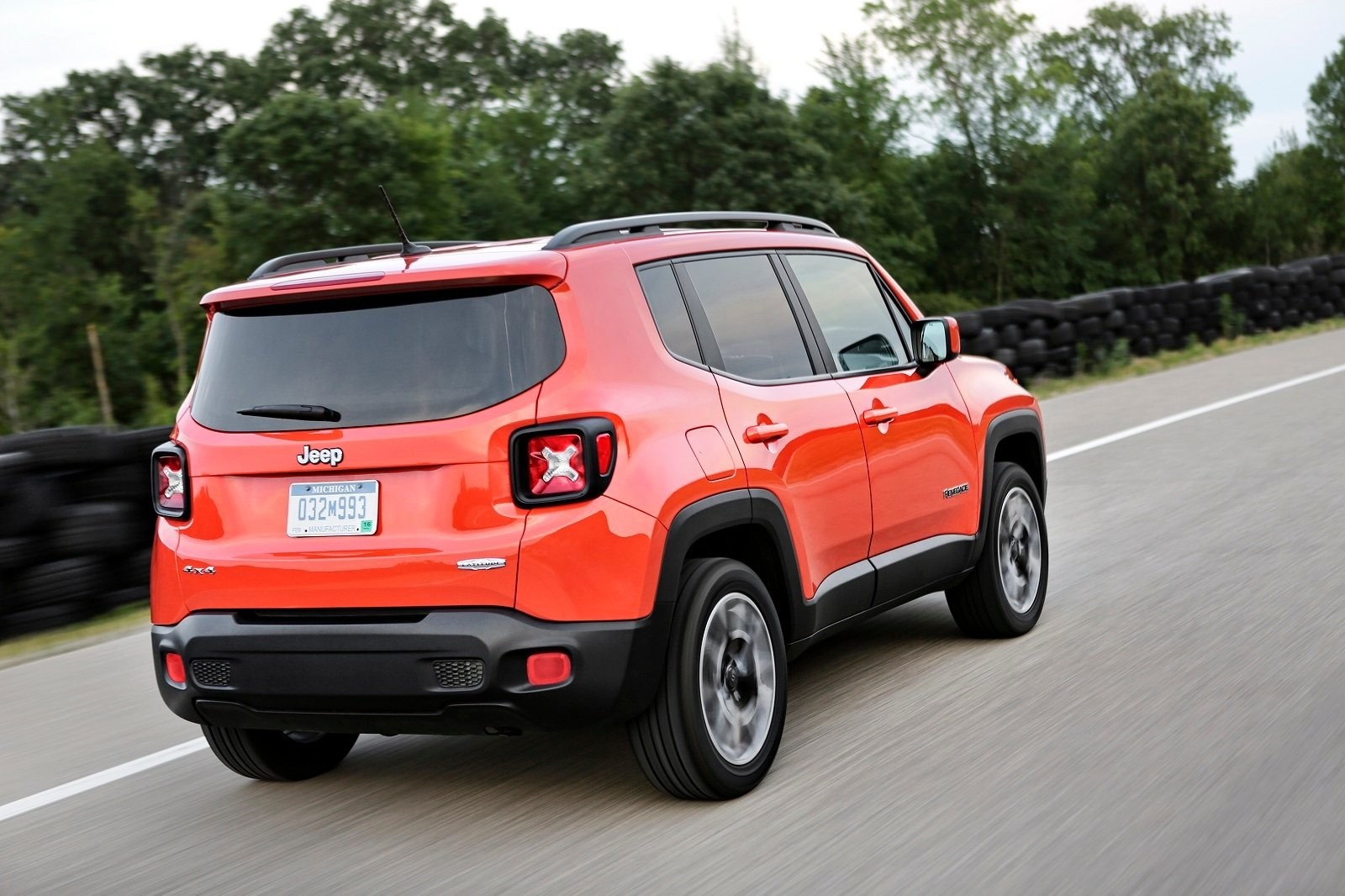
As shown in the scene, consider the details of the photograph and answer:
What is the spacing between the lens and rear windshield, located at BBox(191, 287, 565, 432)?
14.2 feet

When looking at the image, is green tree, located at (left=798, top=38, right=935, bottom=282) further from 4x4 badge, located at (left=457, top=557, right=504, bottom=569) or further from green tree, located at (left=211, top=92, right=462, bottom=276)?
4x4 badge, located at (left=457, top=557, right=504, bottom=569)

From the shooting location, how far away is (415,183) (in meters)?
54.8

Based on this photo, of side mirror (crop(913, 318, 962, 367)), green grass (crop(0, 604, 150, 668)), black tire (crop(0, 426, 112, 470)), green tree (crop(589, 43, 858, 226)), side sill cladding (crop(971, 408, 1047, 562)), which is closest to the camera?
side mirror (crop(913, 318, 962, 367))

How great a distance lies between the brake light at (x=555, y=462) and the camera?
4234 millimetres

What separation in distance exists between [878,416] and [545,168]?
→ 5877 centimetres

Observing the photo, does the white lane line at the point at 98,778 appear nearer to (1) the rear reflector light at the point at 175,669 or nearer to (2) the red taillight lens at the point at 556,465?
(1) the rear reflector light at the point at 175,669

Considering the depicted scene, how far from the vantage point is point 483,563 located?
13.8ft

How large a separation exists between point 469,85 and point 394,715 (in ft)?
237

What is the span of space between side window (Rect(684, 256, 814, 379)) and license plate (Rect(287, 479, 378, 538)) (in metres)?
1.22

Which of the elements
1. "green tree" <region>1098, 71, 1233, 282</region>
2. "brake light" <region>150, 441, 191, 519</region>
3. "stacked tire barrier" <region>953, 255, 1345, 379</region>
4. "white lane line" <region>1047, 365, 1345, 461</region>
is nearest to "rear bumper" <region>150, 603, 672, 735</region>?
"brake light" <region>150, 441, 191, 519</region>

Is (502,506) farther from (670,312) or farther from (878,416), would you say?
(878,416)

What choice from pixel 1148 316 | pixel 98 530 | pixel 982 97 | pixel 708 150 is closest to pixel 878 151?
pixel 982 97

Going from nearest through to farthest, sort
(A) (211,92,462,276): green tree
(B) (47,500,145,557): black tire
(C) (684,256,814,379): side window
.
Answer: (C) (684,256,814,379): side window, (B) (47,500,145,557): black tire, (A) (211,92,462,276): green tree

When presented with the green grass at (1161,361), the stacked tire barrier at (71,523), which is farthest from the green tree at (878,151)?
the stacked tire barrier at (71,523)
